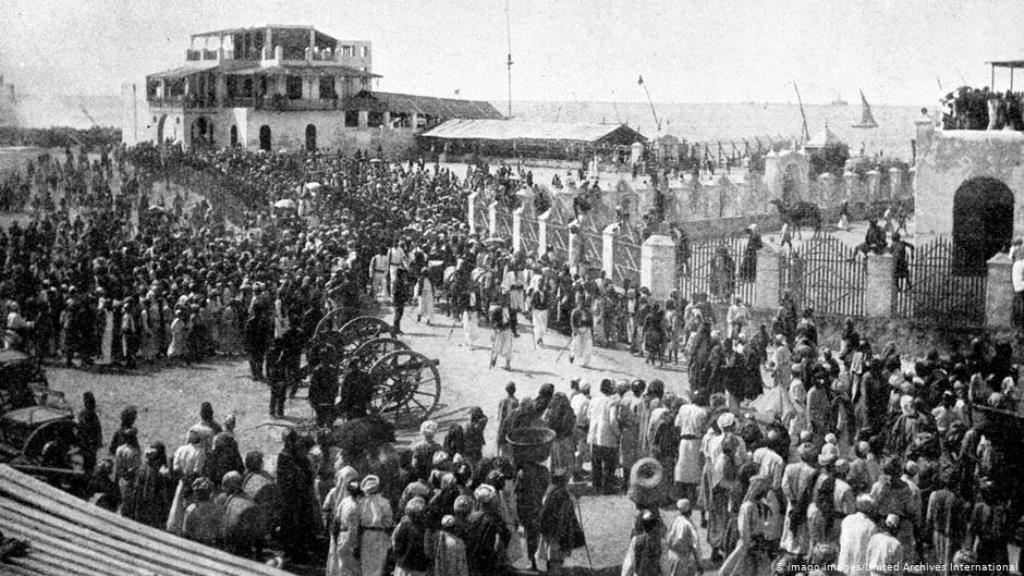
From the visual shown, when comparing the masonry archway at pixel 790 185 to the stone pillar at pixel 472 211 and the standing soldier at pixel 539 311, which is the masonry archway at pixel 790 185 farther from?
the standing soldier at pixel 539 311

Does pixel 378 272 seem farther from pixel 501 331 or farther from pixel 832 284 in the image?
pixel 832 284

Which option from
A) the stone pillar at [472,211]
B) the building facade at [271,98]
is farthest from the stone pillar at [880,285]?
the building facade at [271,98]

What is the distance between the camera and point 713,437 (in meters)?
11.1

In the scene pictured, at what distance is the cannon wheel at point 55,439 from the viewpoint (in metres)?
11.6

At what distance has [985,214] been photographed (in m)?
24.0

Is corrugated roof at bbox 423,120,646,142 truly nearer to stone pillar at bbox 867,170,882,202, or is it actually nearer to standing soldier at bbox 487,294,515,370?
stone pillar at bbox 867,170,882,202

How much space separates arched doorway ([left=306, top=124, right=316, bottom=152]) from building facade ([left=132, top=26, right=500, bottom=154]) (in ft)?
0.19

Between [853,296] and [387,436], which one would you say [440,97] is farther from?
[387,436]

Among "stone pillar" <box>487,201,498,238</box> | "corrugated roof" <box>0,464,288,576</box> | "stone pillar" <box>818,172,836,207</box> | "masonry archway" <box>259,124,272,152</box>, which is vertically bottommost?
"corrugated roof" <box>0,464,288,576</box>

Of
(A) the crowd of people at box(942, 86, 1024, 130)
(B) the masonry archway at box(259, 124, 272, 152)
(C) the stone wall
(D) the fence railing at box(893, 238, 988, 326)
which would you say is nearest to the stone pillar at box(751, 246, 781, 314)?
(D) the fence railing at box(893, 238, 988, 326)

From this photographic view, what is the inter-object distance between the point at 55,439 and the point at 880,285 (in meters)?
15.1

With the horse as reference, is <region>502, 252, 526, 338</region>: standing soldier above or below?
below

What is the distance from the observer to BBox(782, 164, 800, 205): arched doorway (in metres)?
37.3

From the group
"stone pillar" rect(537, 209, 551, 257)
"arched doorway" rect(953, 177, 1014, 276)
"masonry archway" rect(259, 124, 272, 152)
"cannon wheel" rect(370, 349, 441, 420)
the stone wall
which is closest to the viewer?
"cannon wheel" rect(370, 349, 441, 420)
